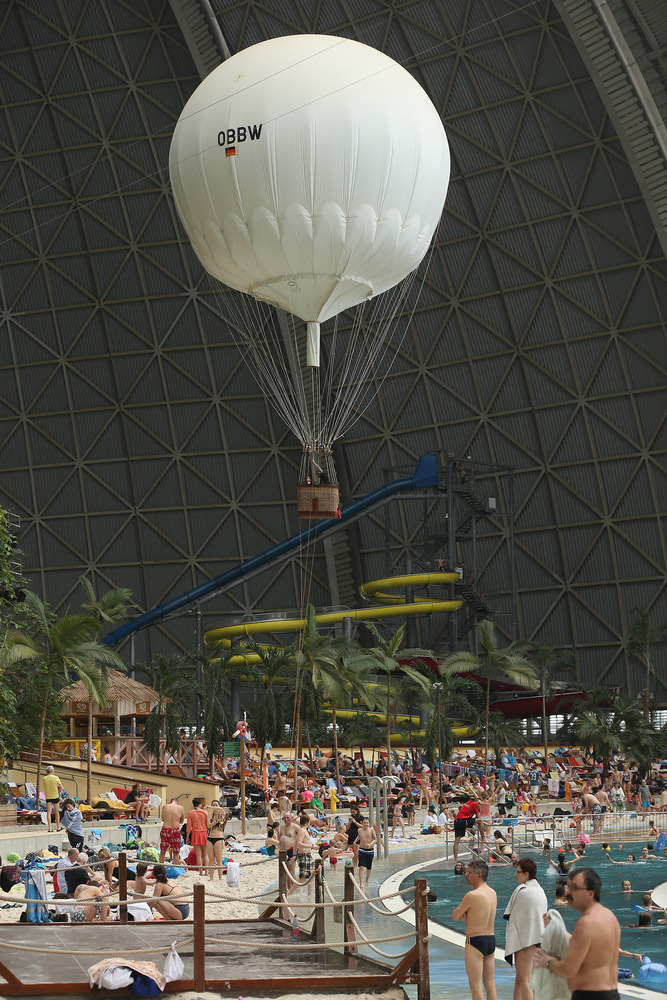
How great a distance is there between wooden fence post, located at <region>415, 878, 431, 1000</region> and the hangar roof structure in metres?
32.9

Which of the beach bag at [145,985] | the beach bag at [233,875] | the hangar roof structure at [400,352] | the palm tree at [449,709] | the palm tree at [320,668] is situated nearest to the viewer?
the beach bag at [145,985]

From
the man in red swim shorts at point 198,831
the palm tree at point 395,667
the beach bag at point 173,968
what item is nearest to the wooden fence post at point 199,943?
the beach bag at point 173,968

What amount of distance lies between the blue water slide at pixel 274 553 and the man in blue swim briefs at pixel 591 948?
41684 millimetres

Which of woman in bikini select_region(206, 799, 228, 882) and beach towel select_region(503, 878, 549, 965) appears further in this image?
woman in bikini select_region(206, 799, 228, 882)

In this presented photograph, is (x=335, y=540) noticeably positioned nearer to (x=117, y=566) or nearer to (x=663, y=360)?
(x=117, y=566)

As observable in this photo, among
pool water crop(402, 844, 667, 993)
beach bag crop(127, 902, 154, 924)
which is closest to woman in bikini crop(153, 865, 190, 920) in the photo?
beach bag crop(127, 902, 154, 924)

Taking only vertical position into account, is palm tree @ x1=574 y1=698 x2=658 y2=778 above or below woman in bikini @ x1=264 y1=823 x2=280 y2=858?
above

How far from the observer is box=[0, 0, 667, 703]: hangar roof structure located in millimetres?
45719

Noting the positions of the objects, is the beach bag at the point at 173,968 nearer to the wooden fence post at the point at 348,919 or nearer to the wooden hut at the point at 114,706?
the wooden fence post at the point at 348,919

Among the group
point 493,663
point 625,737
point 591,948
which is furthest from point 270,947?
point 625,737

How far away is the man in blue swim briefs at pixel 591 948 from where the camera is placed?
8094 mm

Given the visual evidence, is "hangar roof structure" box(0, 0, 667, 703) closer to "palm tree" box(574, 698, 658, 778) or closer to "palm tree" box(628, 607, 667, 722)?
"palm tree" box(628, 607, 667, 722)

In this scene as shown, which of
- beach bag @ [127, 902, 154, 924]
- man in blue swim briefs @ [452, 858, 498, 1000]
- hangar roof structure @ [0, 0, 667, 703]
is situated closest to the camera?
man in blue swim briefs @ [452, 858, 498, 1000]

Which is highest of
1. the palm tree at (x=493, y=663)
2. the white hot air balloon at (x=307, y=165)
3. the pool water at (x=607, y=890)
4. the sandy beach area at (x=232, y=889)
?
the white hot air balloon at (x=307, y=165)
